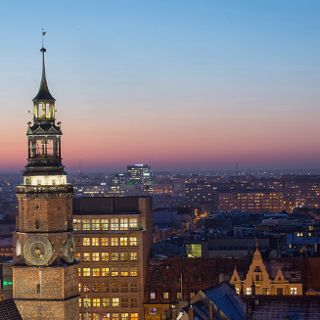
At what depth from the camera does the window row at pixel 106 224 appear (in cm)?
12900

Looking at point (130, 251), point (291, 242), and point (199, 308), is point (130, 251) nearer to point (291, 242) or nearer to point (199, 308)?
point (199, 308)

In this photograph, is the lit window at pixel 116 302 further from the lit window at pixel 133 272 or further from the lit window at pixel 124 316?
the lit window at pixel 133 272

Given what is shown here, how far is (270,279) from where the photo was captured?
12912 centimetres

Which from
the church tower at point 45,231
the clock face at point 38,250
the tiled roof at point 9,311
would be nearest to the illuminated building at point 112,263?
the church tower at point 45,231

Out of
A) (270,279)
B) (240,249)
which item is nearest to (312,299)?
(270,279)

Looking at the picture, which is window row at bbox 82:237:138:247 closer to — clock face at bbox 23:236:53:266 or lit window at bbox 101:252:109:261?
lit window at bbox 101:252:109:261

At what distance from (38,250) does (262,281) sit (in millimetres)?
53736

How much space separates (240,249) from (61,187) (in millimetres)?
103307

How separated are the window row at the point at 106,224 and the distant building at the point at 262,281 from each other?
14.1 metres

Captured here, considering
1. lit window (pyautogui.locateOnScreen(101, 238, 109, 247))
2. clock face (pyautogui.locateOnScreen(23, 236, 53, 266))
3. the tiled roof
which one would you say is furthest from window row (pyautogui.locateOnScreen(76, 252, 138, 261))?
the tiled roof

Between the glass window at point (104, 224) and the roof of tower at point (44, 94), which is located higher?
the roof of tower at point (44, 94)

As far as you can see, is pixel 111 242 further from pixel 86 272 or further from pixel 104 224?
pixel 86 272

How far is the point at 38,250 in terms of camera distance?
263ft

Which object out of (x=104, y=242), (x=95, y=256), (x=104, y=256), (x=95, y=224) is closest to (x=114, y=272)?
(x=104, y=256)
